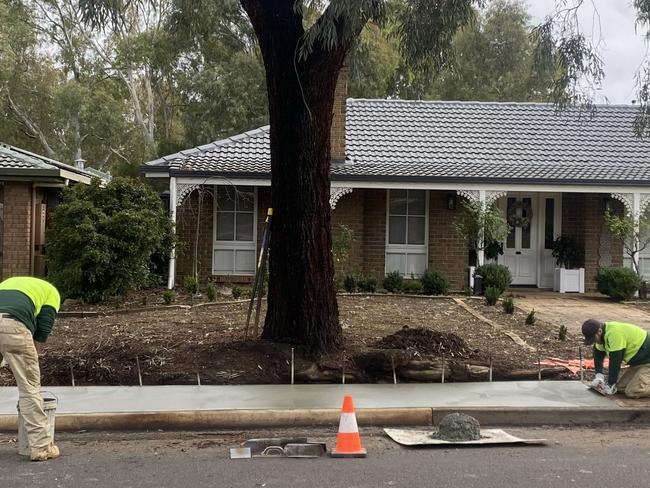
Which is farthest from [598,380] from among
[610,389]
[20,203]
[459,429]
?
[20,203]

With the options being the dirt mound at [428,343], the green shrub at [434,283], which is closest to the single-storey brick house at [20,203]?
the green shrub at [434,283]

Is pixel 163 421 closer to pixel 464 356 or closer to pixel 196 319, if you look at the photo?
pixel 464 356

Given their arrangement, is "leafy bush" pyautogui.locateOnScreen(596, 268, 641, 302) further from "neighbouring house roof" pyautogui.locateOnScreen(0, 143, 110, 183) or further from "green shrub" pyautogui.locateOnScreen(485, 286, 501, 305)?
"neighbouring house roof" pyautogui.locateOnScreen(0, 143, 110, 183)

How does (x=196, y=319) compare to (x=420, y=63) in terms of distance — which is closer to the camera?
(x=420, y=63)

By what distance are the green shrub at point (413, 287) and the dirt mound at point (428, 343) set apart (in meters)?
7.15

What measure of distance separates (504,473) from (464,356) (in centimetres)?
359

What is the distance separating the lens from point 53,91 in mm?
37094

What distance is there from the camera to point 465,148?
18938 millimetres

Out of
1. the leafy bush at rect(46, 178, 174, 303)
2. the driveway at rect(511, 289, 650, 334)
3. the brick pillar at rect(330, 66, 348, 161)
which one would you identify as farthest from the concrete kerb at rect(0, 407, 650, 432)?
the brick pillar at rect(330, 66, 348, 161)

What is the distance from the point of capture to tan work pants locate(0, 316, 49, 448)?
542 centimetres

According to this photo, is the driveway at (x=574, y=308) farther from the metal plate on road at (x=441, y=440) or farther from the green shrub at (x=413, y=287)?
the metal plate on road at (x=441, y=440)

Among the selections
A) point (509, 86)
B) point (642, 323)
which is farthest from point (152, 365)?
point (509, 86)

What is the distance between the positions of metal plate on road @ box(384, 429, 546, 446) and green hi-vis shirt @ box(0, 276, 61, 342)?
3128 mm

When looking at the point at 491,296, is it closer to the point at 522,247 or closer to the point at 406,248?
the point at 406,248
